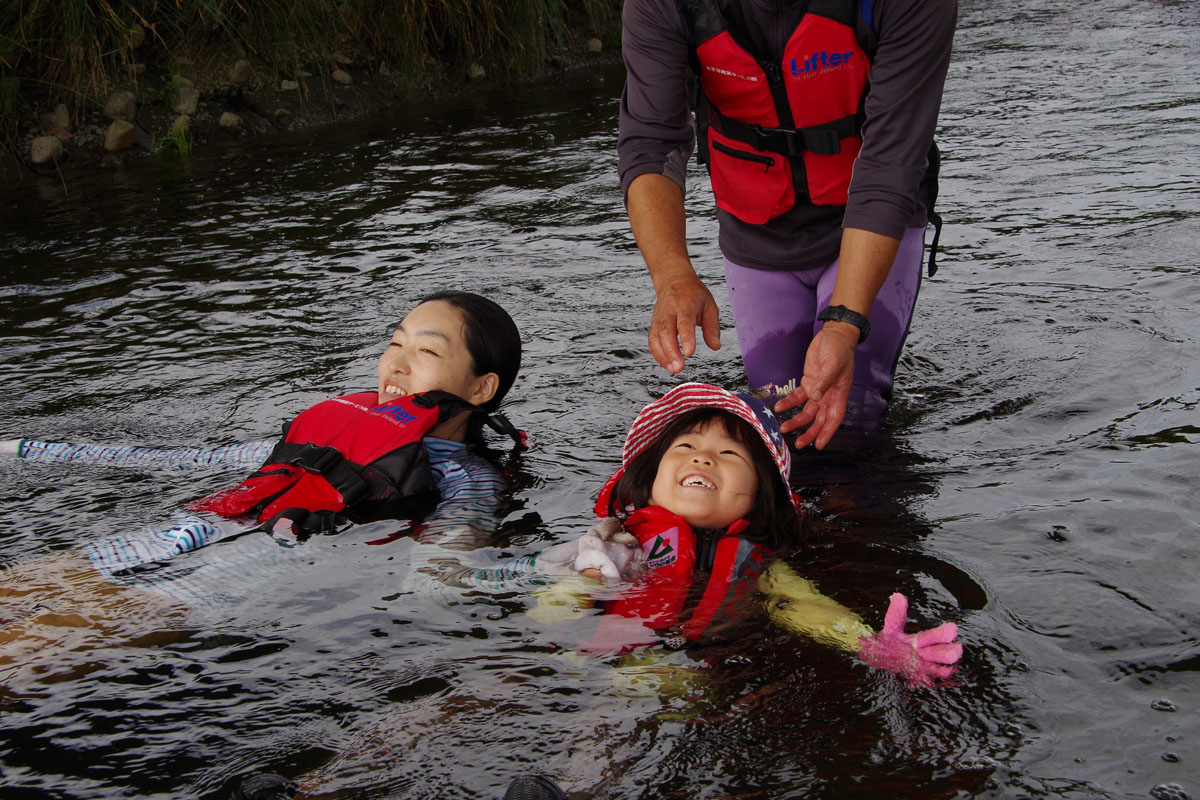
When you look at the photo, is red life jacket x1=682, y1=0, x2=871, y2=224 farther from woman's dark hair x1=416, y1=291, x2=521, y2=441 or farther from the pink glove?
the pink glove

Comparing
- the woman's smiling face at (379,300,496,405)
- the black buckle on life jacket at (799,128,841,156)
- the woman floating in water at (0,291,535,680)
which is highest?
the black buckle on life jacket at (799,128,841,156)

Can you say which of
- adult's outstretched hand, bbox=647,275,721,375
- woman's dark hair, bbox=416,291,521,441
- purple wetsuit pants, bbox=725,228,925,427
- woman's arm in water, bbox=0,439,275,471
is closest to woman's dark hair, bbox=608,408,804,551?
adult's outstretched hand, bbox=647,275,721,375

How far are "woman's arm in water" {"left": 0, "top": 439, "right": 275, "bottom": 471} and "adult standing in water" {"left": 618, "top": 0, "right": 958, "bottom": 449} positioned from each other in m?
1.85

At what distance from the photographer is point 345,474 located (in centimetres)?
416

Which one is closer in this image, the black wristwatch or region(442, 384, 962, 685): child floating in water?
region(442, 384, 962, 685): child floating in water

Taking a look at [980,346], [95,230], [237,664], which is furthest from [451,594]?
[95,230]

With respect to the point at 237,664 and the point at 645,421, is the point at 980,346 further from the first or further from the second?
the point at 237,664

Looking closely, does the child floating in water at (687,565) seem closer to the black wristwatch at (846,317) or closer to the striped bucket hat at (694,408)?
the striped bucket hat at (694,408)

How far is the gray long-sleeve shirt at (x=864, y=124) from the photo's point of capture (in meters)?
3.77

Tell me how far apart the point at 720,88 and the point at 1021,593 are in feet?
7.07

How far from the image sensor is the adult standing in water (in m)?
3.73

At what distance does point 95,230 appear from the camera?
856 cm

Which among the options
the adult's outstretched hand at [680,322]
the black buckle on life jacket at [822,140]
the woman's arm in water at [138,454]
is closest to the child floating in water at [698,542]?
the adult's outstretched hand at [680,322]

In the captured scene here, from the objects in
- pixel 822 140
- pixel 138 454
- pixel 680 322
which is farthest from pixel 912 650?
pixel 138 454
